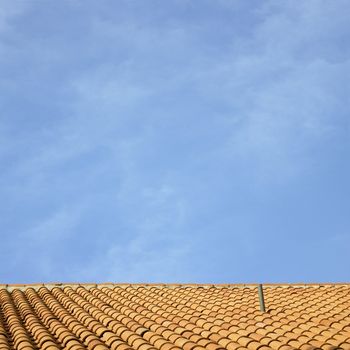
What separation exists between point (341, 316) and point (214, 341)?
356 centimetres

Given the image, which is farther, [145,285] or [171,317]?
[145,285]

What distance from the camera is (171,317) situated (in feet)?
32.8

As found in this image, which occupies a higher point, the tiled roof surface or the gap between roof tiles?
the gap between roof tiles

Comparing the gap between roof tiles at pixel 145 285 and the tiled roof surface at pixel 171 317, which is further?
the gap between roof tiles at pixel 145 285

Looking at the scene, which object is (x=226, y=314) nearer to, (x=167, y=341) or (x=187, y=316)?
(x=187, y=316)

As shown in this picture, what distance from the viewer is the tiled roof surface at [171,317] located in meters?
8.21

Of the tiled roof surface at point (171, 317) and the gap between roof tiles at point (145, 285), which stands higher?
the gap between roof tiles at point (145, 285)

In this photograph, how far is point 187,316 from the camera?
10133 mm

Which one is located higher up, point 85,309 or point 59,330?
point 85,309

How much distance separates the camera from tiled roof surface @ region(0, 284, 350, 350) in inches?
323

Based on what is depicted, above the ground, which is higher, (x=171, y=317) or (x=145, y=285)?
(x=145, y=285)

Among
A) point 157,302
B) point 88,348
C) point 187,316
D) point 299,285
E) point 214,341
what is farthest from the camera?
point 299,285

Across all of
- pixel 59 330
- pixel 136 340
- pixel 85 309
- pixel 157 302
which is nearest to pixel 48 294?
pixel 85 309

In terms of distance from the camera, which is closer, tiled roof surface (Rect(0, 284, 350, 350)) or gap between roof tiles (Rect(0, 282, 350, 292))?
tiled roof surface (Rect(0, 284, 350, 350))
